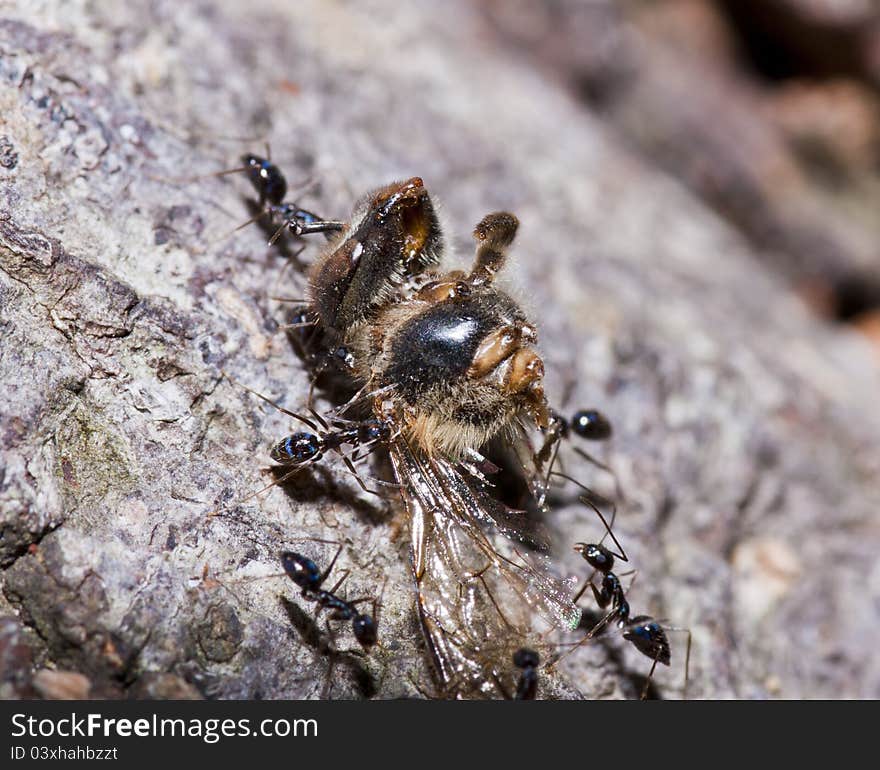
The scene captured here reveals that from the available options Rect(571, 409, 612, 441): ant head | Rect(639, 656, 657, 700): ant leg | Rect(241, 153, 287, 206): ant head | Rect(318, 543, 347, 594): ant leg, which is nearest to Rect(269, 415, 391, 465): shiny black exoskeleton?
Rect(318, 543, 347, 594): ant leg

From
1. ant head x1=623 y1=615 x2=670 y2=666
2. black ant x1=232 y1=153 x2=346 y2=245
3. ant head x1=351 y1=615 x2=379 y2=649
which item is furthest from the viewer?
black ant x1=232 y1=153 x2=346 y2=245

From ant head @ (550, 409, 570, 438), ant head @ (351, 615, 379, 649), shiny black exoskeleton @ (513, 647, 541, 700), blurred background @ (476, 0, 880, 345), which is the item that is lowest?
shiny black exoskeleton @ (513, 647, 541, 700)

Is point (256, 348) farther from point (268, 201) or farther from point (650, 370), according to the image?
point (650, 370)

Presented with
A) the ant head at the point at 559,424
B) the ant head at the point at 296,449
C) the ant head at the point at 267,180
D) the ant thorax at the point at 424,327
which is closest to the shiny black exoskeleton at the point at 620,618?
the ant head at the point at 559,424

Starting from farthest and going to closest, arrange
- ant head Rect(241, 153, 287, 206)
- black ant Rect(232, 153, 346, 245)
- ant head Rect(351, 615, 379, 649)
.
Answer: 1. ant head Rect(241, 153, 287, 206)
2. black ant Rect(232, 153, 346, 245)
3. ant head Rect(351, 615, 379, 649)

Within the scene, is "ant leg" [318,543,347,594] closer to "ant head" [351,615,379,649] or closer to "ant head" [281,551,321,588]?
"ant head" [281,551,321,588]

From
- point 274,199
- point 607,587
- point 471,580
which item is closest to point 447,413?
point 471,580

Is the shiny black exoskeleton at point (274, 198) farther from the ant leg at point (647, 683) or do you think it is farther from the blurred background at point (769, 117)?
the blurred background at point (769, 117)
